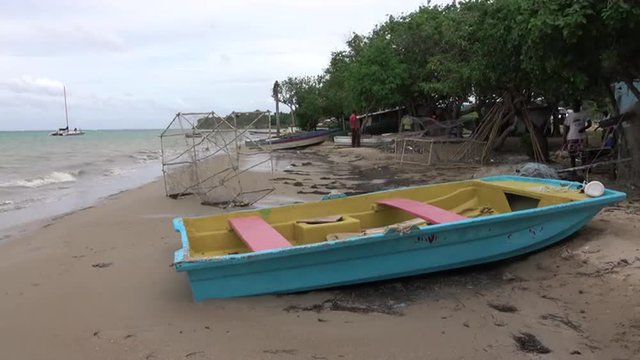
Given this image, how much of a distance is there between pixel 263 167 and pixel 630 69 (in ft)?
46.5

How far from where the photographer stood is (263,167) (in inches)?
831

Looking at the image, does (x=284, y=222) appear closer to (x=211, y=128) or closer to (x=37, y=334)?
(x=37, y=334)

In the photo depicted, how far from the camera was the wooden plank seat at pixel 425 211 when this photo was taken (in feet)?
19.6

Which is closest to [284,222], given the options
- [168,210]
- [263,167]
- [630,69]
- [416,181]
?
[168,210]

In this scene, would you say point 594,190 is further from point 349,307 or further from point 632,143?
point 632,143

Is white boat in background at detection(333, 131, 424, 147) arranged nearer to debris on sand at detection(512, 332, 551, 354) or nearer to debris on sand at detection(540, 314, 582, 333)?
debris on sand at detection(540, 314, 582, 333)

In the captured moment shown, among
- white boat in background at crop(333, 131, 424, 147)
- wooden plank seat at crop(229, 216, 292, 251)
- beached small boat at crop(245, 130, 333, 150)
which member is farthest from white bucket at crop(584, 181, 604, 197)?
beached small boat at crop(245, 130, 333, 150)

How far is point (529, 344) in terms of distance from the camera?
4367 mm

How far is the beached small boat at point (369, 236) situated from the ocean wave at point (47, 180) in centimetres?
1431

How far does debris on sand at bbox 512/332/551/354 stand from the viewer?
167 inches

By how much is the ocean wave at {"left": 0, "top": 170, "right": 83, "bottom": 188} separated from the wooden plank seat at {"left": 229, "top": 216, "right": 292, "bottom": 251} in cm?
1433

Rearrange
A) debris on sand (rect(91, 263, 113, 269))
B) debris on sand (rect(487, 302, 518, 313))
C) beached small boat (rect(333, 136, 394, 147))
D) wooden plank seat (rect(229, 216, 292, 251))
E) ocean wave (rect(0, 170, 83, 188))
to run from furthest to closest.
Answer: beached small boat (rect(333, 136, 394, 147)), ocean wave (rect(0, 170, 83, 188)), debris on sand (rect(91, 263, 113, 269)), wooden plank seat (rect(229, 216, 292, 251)), debris on sand (rect(487, 302, 518, 313))

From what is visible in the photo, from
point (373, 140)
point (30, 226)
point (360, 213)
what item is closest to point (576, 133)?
point (360, 213)

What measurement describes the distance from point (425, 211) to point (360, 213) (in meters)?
1.16
